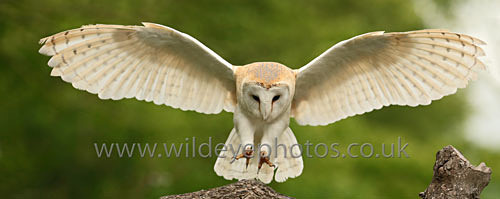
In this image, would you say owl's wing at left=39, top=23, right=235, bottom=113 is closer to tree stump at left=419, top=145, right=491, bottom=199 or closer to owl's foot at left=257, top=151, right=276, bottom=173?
owl's foot at left=257, top=151, right=276, bottom=173

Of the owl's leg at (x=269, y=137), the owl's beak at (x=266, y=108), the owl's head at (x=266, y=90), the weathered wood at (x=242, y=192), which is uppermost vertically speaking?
the owl's head at (x=266, y=90)

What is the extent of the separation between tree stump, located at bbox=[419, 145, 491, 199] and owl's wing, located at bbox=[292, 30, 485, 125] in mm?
596

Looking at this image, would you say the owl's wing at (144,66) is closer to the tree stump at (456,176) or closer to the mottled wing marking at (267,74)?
the mottled wing marking at (267,74)

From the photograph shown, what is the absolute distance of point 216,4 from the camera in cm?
577

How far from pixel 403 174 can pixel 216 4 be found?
241 centimetres

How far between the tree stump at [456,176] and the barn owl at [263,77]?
603mm

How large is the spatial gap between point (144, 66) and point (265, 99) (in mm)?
809

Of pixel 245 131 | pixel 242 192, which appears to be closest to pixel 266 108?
pixel 245 131

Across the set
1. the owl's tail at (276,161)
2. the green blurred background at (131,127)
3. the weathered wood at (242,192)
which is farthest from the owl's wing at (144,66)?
the green blurred background at (131,127)

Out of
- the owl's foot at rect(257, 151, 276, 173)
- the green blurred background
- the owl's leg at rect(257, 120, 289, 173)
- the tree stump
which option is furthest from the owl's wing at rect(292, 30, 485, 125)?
the green blurred background

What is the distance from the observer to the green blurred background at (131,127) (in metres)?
5.12

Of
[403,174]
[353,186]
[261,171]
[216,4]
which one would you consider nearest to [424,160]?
[403,174]

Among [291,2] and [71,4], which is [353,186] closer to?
[291,2]

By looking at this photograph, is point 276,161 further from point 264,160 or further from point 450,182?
point 450,182
